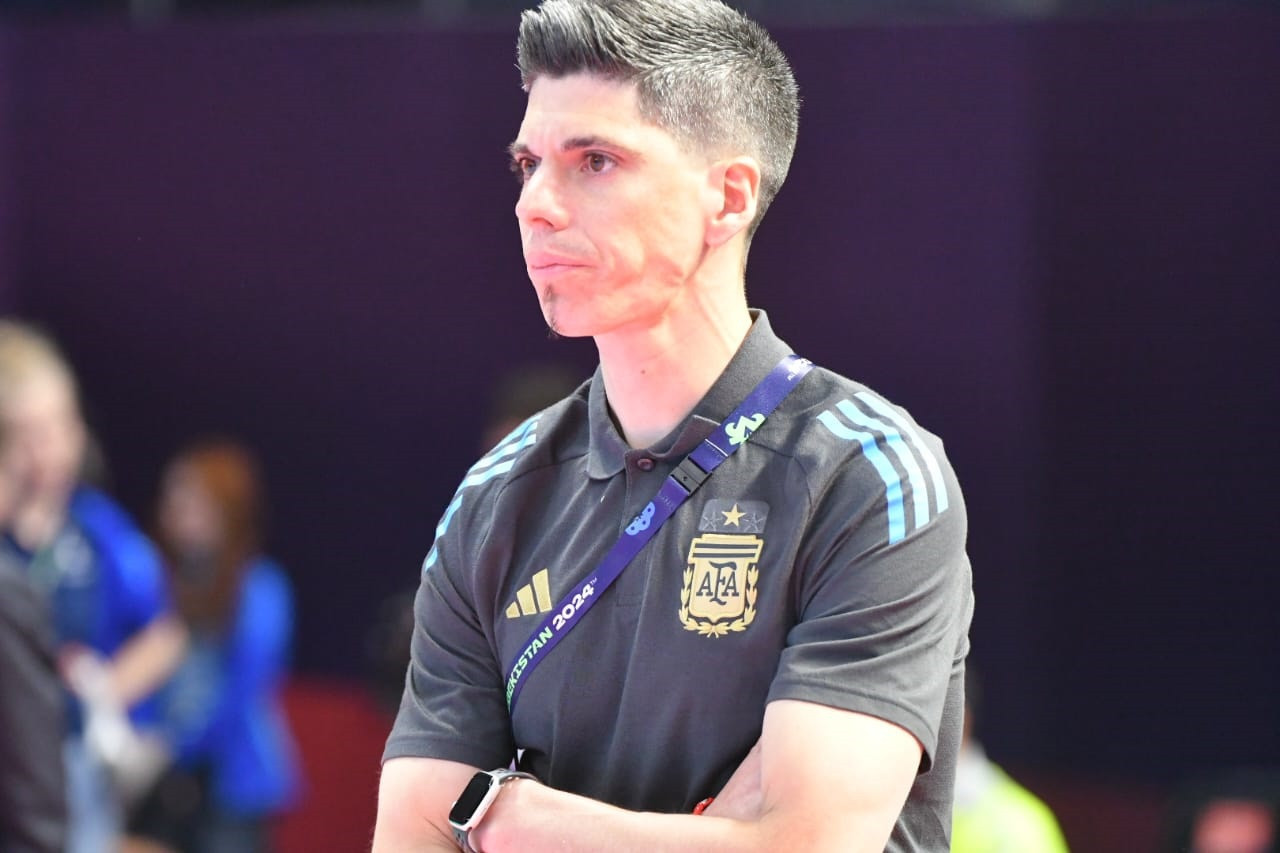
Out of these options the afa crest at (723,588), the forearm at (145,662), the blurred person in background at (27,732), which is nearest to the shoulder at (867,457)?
the afa crest at (723,588)

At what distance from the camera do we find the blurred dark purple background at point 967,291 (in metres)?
6.21

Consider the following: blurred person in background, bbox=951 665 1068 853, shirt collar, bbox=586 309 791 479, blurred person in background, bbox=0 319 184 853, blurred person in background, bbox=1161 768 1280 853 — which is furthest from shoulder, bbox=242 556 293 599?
shirt collar, bbox=586 309 791 479

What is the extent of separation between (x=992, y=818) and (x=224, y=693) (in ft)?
9.75

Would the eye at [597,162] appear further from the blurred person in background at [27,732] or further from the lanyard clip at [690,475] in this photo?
the blurred person in background at [27,732]

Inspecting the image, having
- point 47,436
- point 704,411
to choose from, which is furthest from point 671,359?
point 47,436

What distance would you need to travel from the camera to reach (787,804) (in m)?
2.11

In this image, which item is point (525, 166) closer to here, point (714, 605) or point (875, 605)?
point (714, 605)

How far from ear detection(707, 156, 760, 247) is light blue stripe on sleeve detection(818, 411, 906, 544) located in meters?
0.27

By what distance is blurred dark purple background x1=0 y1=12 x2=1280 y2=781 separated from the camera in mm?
6215

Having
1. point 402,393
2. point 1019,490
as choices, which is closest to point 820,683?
point 1019,490

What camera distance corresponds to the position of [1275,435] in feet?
20.3

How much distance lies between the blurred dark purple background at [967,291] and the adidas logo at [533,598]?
4.23m

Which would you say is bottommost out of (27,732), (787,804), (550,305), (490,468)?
(27,732)

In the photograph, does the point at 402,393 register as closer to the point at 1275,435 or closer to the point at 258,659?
the point at 258,659
